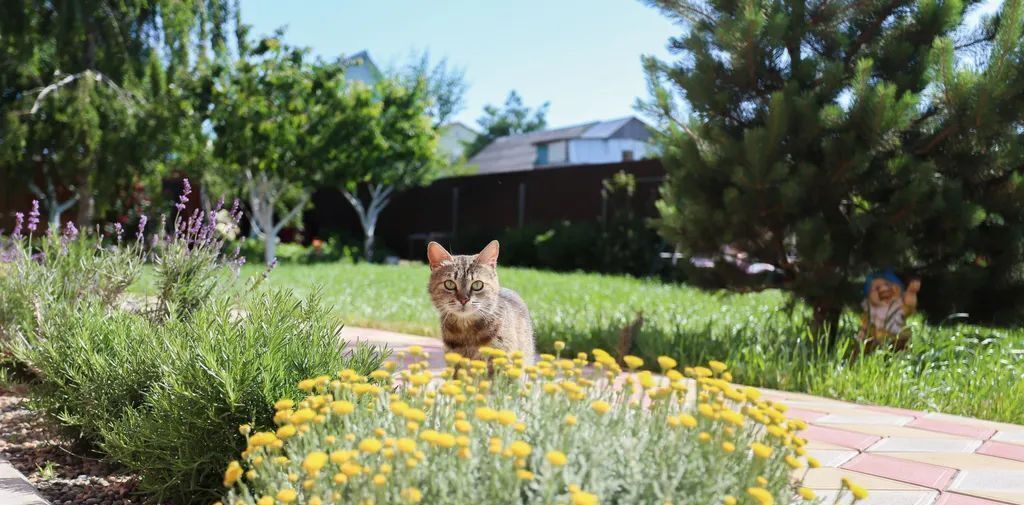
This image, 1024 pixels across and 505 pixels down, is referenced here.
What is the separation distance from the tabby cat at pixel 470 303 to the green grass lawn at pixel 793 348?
20.4 inches

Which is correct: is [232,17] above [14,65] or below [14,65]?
above

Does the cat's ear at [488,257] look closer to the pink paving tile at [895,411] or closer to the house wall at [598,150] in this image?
the pink paving tile at [895,411]

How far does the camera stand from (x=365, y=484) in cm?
168

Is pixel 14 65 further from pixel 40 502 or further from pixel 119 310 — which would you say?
pixel 40 502

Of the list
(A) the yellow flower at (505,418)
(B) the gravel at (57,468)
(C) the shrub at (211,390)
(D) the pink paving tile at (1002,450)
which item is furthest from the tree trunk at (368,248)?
(A) the yellow flower at (505,418)

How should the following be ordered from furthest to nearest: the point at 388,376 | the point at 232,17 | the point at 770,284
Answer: the point at 232,17
the point at 770,284
the point at 388,376

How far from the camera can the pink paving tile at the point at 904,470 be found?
2803 millimetres

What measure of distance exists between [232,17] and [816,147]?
11.8 m

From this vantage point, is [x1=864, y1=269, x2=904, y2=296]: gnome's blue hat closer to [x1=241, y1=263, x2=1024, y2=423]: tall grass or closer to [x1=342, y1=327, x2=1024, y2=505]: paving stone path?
[x1=241, y1=263, x2=1024, y2=423]: tall grass

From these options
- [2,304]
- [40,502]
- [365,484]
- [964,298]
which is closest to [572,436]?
[365,484]

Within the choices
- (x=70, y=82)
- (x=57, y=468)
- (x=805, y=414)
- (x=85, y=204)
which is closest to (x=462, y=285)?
(x=57, y=468)

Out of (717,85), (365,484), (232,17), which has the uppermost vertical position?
(232,17)

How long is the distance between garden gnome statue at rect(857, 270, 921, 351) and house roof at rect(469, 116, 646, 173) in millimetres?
28242

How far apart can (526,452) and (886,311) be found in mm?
4563
